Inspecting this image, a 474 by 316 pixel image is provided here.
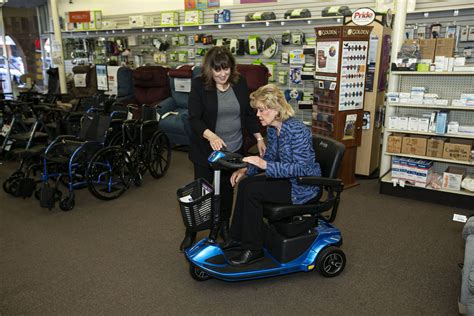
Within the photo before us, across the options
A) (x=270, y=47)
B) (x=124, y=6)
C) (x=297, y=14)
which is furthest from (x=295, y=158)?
(x=124, y=6)

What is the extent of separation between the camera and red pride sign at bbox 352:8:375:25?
4461 millimetres

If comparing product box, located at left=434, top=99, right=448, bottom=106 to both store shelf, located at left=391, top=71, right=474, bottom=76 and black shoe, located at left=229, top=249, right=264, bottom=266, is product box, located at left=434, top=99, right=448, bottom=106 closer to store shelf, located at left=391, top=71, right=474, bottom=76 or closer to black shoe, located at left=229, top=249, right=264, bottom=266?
store shelf, located at left=391, top=71, right=474, bottom=76

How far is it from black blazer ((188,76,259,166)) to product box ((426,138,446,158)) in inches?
88.9

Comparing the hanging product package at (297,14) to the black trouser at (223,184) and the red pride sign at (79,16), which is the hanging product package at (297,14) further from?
the red pride sign at (79,16)

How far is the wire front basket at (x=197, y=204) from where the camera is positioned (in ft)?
8.29

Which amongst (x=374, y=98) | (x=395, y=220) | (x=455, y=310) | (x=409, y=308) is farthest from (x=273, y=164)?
(x=374, y=98)

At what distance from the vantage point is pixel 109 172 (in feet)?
14.1

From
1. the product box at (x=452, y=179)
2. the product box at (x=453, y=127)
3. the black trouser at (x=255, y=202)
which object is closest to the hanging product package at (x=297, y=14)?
the product box at (x=453, y=127)

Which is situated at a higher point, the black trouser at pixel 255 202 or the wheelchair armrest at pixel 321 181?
the wheelchair armrest at pixel 321 181

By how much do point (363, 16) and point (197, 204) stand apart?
3215 mm

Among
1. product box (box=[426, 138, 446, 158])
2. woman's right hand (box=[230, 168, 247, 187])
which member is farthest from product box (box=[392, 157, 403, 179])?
woman's right hand (box=[230, 168, 247, 187])

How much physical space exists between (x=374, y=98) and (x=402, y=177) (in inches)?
40.7

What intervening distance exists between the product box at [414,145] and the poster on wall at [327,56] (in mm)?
1072

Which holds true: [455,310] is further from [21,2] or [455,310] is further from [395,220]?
[21,2]
